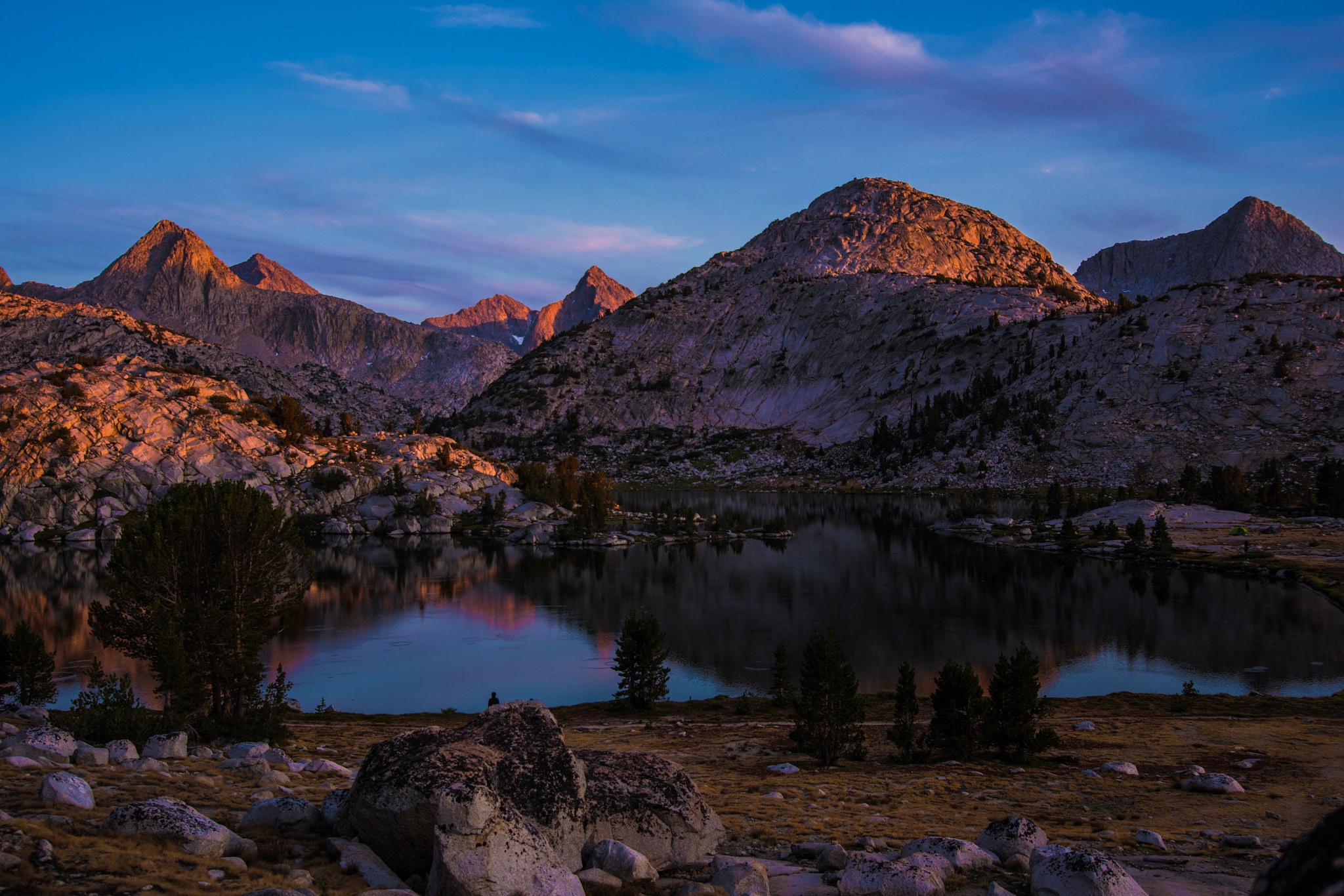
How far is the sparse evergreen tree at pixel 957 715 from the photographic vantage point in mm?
26391

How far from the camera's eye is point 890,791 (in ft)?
68.8

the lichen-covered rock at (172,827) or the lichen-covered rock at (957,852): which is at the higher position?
the lichen-covered rock at (172,827)

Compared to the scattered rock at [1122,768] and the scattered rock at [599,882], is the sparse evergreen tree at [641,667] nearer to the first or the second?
the scattered rock at [1122,768]

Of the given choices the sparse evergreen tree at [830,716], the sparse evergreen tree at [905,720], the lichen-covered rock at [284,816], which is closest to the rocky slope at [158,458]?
the sparse evergreen tree at [830,716]

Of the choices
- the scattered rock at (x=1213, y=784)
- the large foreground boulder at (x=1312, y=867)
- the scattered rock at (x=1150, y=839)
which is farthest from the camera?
the scattered rock at (x=1213, y=784)

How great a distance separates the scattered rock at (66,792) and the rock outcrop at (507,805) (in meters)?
4.19

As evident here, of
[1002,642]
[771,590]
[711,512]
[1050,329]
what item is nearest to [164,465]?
[711,512]

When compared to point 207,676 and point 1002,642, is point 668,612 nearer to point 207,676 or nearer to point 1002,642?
point 1002,642

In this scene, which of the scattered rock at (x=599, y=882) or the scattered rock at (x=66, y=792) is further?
the scattered rock at (x=66, y=792)

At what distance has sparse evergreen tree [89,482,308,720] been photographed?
2511 centimetres

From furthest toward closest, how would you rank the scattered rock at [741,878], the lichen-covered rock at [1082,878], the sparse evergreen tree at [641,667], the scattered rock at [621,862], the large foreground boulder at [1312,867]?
the sparse evergreen tree at [641,667], the scattered rock at [621,862], the scattered rock at [741,878], the lichen-covered rock at [1082,878], the large foreground boulder at [1312,867]

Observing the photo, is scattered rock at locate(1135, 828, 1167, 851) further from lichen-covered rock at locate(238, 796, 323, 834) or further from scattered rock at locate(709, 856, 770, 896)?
lichen-covered rock at locate(238, 796, 323, 834)

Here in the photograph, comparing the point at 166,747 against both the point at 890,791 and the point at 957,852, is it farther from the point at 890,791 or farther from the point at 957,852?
the point at 890,791

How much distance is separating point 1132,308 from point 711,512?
121 meters
